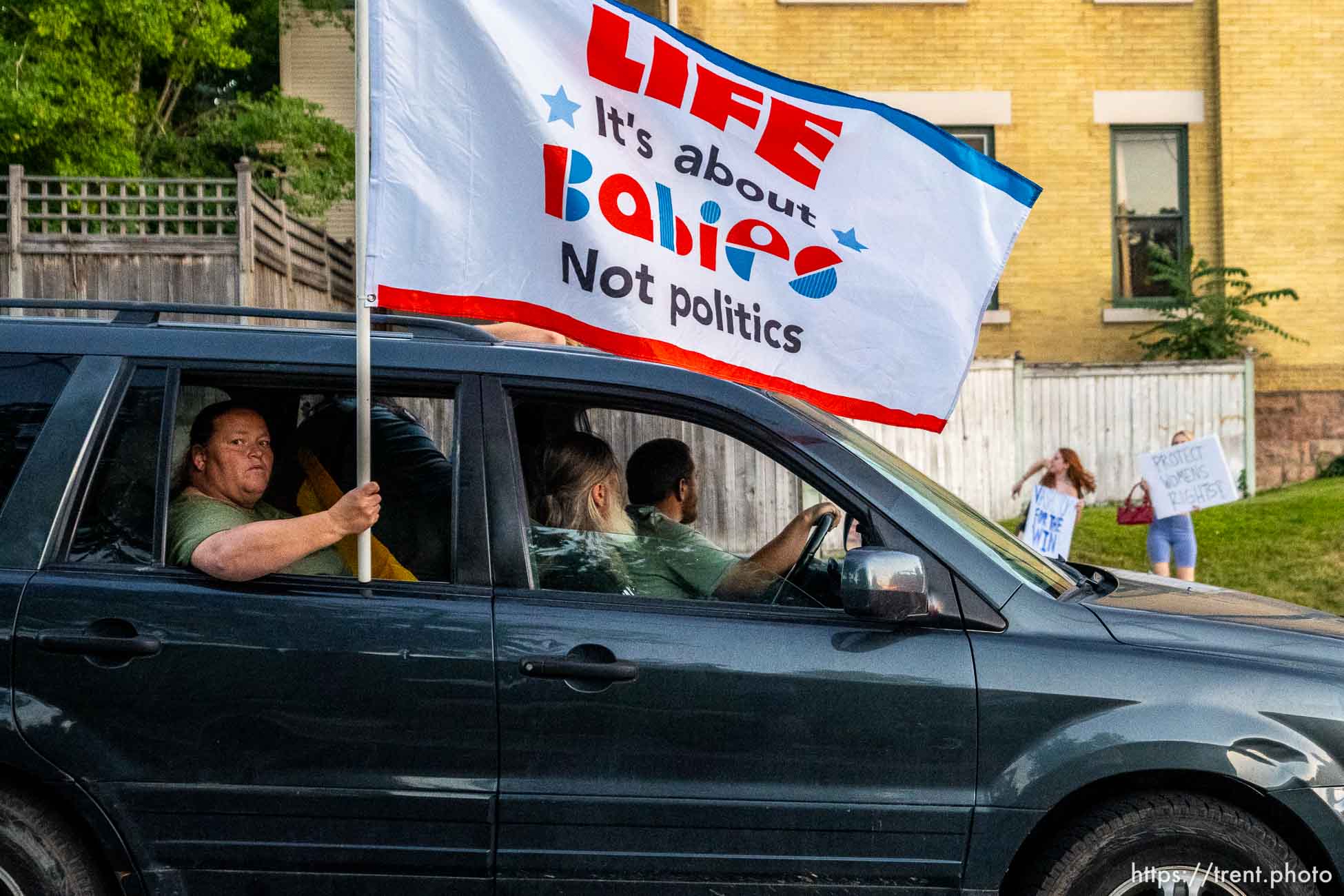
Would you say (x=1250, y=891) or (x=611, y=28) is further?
(x=611, y=28)

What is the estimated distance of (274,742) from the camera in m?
3.40

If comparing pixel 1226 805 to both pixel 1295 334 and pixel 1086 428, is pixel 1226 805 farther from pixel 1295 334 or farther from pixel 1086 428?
pixel 1295 334

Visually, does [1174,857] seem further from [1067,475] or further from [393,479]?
[1067,475]

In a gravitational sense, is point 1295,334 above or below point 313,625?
above

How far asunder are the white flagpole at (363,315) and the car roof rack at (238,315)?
27 centimetres

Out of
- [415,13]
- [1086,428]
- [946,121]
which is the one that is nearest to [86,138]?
[946,121]

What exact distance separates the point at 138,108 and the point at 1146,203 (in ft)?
47.1

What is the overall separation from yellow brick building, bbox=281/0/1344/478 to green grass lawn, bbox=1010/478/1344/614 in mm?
3167

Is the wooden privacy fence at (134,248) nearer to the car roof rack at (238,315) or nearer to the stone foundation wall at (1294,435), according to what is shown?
the car roof rack at (238,315)

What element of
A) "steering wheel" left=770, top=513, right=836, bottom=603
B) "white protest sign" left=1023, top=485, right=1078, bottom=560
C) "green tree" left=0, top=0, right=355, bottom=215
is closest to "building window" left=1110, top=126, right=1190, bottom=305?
"white protest sign" left=1023, top=485, right=1078, bottom=560

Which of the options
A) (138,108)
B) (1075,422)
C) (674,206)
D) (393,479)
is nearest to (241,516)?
(393,479)

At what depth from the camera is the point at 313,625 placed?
345cm

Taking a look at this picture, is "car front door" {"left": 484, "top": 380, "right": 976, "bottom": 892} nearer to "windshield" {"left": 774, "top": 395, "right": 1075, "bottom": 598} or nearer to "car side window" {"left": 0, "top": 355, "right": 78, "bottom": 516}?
"windshield" {"left": 774, "top": 395, "right": 1075, "bottom": 598}

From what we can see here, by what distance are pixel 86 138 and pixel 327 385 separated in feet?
54.0
